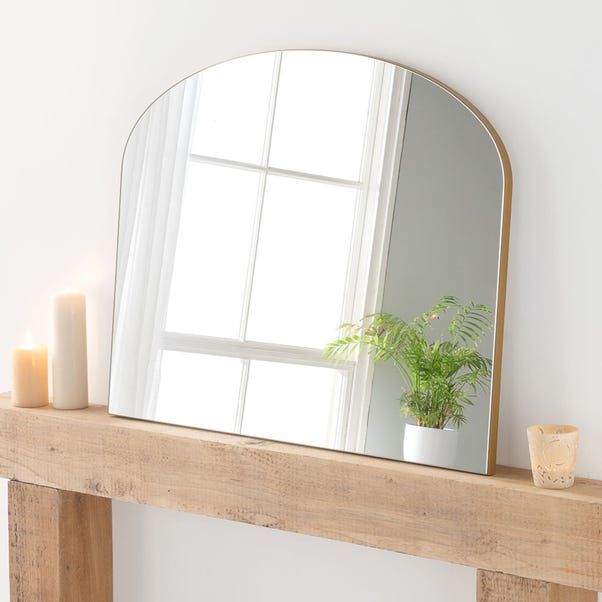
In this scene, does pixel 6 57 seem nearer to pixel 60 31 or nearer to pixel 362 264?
pixel 60 31

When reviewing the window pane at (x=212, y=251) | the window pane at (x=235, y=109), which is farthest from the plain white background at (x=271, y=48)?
the window pane at (x=212, y=251)

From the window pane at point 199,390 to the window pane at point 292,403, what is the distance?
0.09ft

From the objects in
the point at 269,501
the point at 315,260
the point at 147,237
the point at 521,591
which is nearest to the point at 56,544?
the point at 269,501

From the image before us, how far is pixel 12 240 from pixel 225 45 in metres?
0.51

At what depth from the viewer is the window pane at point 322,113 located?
3.83ft

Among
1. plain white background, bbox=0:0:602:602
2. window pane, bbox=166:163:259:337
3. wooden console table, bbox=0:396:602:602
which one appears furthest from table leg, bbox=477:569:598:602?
window pane, bbox=166:163:259:337

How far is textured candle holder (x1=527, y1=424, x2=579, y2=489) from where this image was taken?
1016 millimetres

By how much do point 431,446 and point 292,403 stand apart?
0.68 feet

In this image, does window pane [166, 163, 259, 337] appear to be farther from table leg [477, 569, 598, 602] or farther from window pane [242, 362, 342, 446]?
table leg [477, 569, 598, 602]

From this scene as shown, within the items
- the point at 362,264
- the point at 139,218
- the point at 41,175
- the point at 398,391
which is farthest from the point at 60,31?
the point at 398,391

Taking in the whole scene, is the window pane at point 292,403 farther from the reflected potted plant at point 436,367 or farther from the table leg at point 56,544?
the table leg at point 56,544

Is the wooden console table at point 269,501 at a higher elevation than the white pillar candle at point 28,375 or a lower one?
lower

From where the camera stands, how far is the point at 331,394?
118cm

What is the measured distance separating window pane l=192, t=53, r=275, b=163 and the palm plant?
31 centimetres
